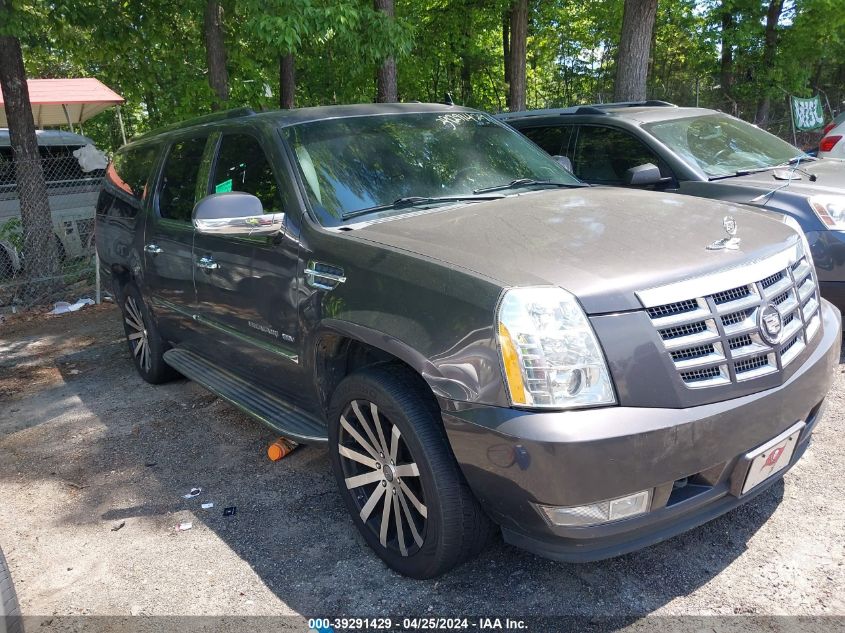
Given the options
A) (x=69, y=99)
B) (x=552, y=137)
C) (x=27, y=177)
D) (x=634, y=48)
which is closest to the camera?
(x=552, y=137)

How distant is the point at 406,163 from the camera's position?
3703 mm

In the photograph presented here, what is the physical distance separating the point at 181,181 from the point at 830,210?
4.38m

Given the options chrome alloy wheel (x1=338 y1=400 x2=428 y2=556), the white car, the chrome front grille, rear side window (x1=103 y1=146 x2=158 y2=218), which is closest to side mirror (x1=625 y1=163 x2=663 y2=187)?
the chrome front grille

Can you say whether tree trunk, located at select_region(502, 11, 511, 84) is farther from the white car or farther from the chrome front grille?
the chrome front grille

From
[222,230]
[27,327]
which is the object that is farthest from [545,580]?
[27,327]

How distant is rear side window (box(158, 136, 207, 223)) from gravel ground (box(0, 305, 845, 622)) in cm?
144

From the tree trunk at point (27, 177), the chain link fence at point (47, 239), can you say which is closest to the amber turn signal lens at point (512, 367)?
the chain link fence at point (47, 239)

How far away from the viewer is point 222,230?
334 centimetres

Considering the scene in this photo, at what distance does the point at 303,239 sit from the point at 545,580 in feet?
5.94

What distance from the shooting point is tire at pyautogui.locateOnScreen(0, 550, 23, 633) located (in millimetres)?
2359

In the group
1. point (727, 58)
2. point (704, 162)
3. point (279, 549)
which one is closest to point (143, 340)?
point (279, 549)

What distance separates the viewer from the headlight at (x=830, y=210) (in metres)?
4.93

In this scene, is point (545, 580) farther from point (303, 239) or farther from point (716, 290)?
point (303, 239)

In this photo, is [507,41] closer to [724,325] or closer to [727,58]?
[727,58]
